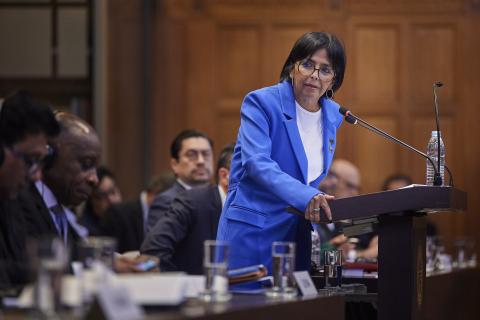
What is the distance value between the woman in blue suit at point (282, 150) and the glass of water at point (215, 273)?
88 centimetres

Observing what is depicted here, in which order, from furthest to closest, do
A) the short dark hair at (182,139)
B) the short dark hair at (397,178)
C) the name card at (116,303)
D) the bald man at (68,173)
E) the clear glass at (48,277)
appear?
the short dark hair at (397,178) → the short dark hair at (182,139) → the bald man at (68,173) → the clear glass at (48,277) → the name card at (116,303)

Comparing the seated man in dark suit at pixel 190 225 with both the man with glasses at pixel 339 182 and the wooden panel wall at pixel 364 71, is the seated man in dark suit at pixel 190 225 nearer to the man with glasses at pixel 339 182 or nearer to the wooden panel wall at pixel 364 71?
the man with glasses at pixel 339 182

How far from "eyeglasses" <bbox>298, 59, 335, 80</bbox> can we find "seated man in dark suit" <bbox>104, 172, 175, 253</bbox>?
3835 millimetres

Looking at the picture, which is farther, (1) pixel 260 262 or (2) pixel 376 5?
(2) pixel 376 5

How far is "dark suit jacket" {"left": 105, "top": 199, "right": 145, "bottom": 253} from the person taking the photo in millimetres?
7762

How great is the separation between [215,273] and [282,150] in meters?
1.15

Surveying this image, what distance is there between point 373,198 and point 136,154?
5763 mm

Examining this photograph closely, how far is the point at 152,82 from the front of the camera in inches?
364

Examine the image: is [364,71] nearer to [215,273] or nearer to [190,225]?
[190,225]

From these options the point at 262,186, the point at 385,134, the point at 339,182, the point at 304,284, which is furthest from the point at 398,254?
the point at 339,182

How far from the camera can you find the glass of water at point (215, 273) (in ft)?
9.04

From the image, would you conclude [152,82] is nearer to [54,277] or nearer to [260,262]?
[260,262]

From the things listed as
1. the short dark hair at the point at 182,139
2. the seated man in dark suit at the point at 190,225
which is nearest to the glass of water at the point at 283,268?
the seated man in dark suit at the point at 190,225

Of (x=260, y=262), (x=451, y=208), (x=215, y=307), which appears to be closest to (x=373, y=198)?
(x=451, y=208)
